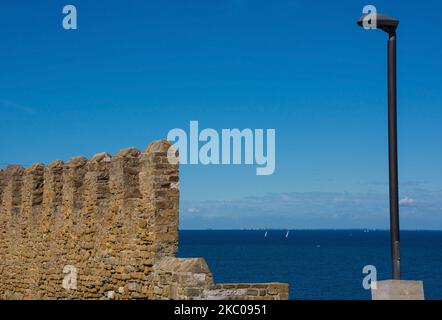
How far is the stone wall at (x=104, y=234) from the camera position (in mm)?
14578

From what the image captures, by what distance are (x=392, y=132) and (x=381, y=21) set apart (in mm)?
1877

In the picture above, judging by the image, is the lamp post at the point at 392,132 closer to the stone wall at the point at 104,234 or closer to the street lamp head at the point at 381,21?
the street lamp head at the point at 381,21

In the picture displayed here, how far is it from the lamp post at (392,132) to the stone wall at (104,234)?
94.2 inches

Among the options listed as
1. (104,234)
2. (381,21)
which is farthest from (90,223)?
(381,21)

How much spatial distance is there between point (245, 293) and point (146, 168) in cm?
329

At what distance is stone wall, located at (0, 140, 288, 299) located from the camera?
14578 mm

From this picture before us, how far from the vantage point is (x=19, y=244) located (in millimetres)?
Result: 22203

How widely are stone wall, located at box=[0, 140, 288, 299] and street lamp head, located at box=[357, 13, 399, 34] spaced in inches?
180
